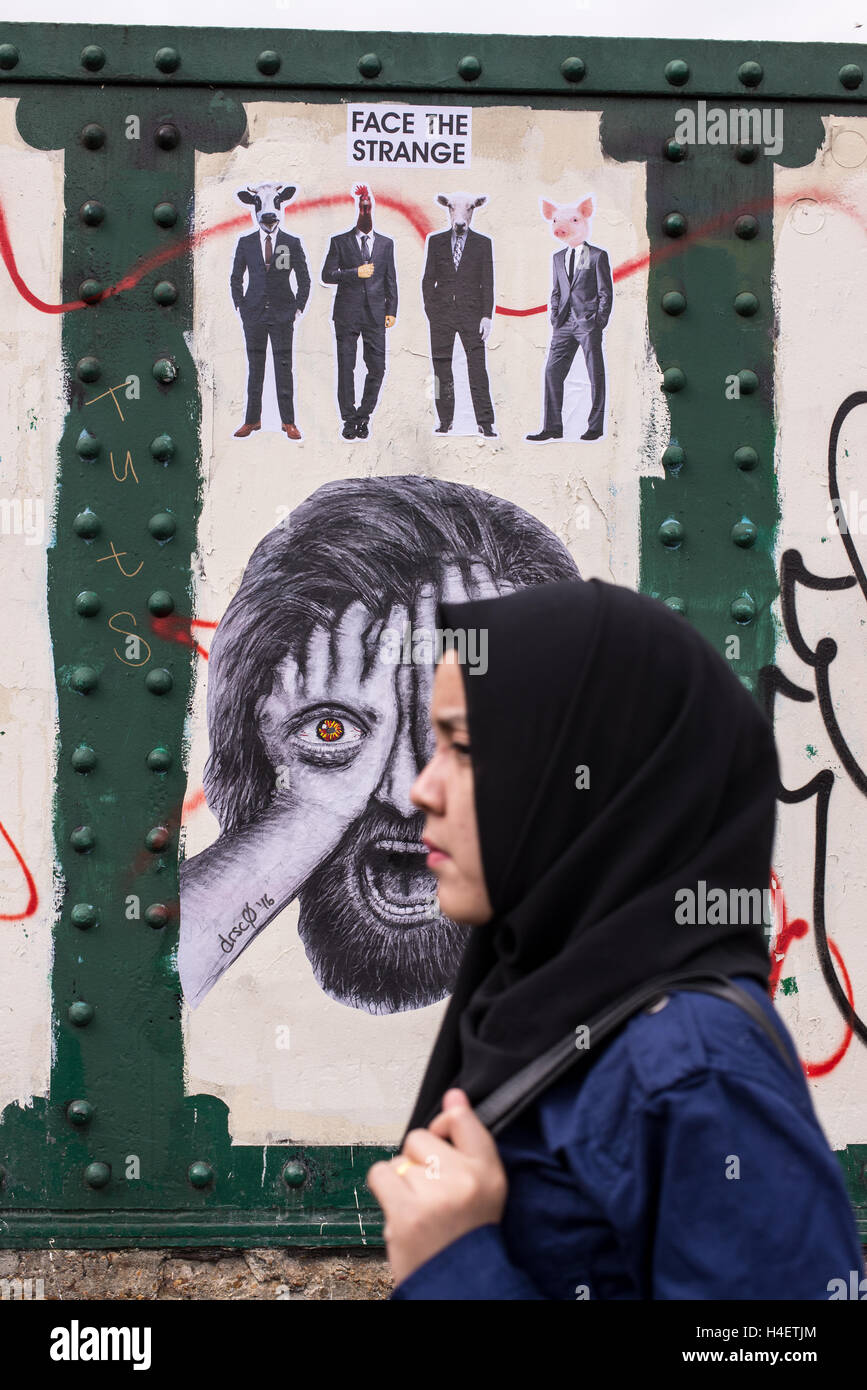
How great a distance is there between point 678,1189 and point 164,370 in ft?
8.29

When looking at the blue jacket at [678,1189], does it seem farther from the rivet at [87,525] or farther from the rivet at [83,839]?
the rivet at [87,525]

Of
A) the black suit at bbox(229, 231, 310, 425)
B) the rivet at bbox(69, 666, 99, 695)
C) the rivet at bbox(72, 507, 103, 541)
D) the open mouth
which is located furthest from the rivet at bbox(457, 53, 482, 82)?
the open mouth

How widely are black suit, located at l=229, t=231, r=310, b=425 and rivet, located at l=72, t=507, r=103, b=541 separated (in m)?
0.47

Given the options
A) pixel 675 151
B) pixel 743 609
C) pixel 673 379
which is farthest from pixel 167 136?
pixel 743 609

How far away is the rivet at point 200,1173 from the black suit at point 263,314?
1.87 meters

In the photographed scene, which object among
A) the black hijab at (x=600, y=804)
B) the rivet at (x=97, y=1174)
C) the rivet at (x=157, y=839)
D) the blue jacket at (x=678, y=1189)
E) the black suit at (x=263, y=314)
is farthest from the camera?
the black suit at (x=263, y=314)

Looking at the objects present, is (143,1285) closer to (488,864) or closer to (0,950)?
(0,950)

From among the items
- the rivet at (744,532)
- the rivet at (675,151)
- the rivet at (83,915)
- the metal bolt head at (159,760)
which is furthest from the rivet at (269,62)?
the rivet at (83,915)

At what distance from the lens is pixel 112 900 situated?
2.99 meters

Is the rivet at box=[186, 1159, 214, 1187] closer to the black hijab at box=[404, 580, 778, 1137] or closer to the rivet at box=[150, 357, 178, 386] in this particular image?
the black hijab at box=[404, 580, 778, 1137]

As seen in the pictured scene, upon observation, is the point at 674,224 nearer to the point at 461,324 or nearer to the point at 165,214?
the point at 461,324

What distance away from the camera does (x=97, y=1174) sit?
9.44 ft

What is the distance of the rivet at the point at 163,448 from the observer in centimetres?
304

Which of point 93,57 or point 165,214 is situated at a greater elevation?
point 93,57
